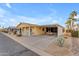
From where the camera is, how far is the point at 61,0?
4.68m

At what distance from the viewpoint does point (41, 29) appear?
4.81m

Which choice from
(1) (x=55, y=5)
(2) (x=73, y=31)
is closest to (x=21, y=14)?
(1) (x=55, y=5)

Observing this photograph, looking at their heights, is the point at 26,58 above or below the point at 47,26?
below

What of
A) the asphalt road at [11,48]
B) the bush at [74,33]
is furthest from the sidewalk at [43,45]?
the bush at [74,33]

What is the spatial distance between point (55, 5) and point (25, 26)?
66 centimetres

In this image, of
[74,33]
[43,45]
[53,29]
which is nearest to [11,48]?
[43,45]

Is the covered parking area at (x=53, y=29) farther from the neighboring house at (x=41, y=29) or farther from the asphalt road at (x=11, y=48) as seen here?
the asphalt road at (x=11, y=48)

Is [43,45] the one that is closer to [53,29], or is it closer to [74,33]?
[53,29]

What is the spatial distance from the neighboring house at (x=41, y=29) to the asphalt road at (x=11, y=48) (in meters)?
0.29

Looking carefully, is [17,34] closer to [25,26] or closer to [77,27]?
[25,26]

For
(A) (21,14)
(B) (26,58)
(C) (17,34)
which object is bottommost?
(B) (26,58)

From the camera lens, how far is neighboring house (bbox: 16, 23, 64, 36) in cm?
478

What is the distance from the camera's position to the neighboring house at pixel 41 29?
15.7 feet

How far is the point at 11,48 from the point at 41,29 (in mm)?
636
